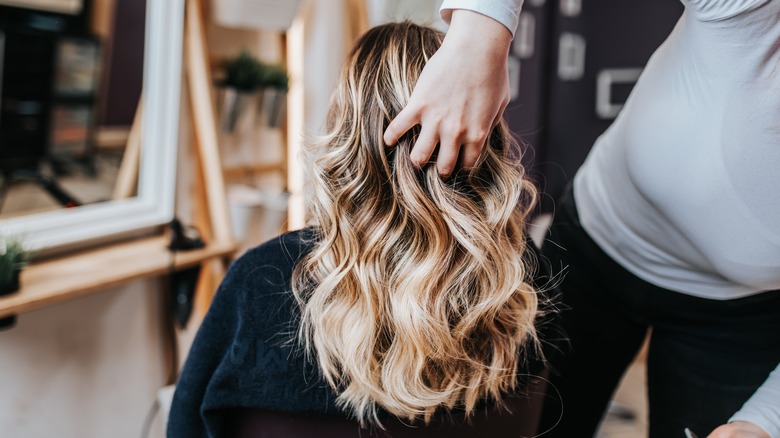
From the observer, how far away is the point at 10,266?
1153 millimetres

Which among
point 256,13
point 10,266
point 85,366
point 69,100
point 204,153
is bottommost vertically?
point 85,366

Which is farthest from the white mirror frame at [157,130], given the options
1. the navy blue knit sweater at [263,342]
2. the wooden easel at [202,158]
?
the navy blue knit sweater at [263,342]

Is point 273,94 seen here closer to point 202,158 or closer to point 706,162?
point 202,158

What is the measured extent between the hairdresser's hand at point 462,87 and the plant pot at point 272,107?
4.29 ft

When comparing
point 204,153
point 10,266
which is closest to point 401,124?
point 10,266

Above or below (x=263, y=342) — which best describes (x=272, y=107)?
above

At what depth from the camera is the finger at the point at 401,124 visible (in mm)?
659

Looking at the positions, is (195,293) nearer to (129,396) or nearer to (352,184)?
(129,396)

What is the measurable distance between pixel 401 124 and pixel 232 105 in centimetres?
125

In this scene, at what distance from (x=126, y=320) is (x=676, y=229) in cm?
135

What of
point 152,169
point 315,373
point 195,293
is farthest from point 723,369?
point 152,169

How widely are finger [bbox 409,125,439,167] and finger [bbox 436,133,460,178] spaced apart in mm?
10

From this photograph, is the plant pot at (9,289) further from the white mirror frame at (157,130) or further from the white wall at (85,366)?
the white mirror frame at (157,130)

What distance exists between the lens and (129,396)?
1635 millimetres
